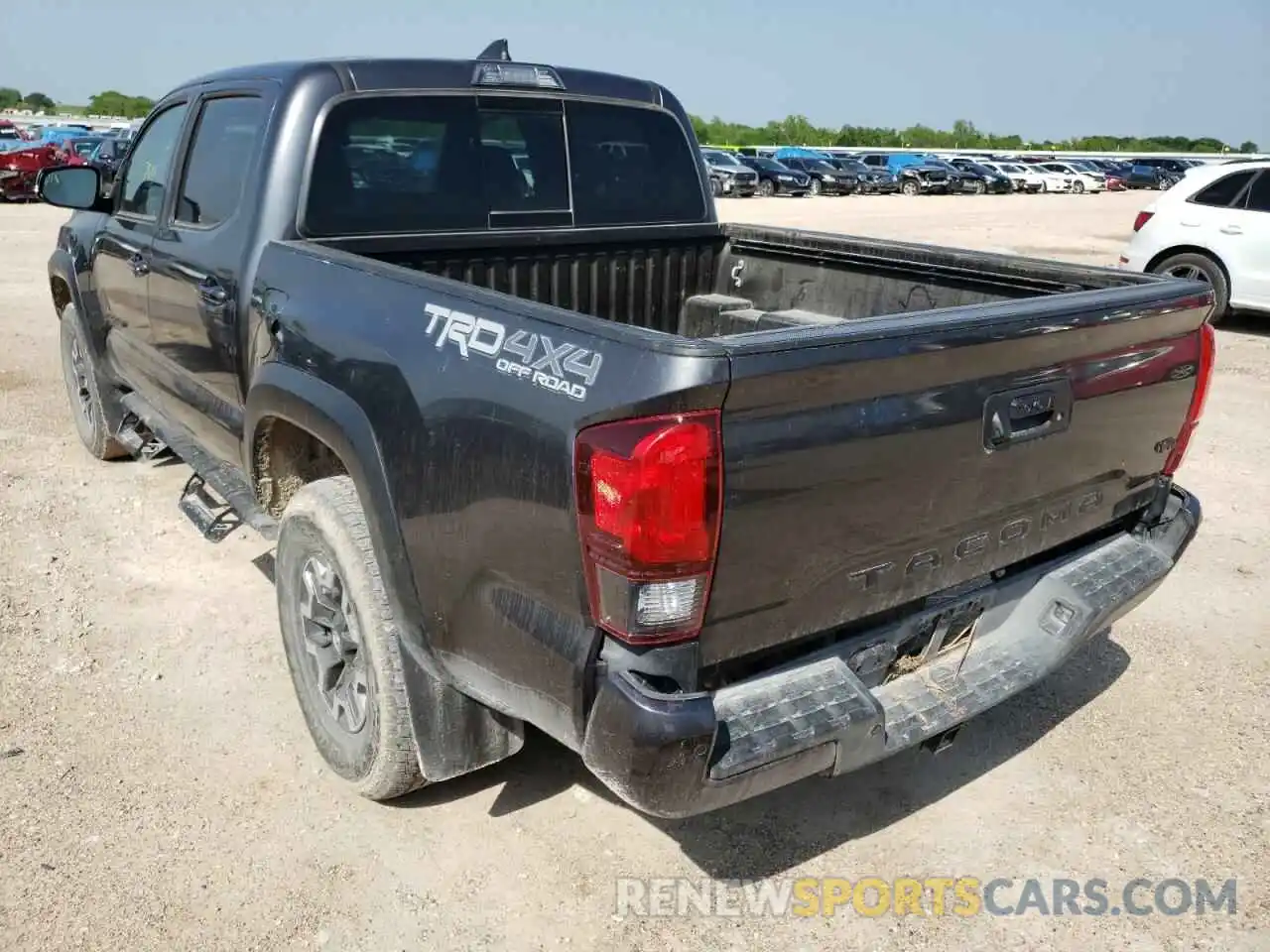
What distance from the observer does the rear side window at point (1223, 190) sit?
9867 mm

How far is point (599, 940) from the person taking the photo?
2.53 metres

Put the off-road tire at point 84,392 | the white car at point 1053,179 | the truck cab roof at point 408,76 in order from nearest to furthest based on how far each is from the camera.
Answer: the truck cab roof at point 408,76 → the off-road tire at point 84,392 → the white car at point 1053,179

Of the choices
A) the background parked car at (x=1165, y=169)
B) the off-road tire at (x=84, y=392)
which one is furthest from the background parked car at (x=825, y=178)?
the off-road tire at (x=84, y=392)

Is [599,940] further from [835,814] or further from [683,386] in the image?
[683,386]

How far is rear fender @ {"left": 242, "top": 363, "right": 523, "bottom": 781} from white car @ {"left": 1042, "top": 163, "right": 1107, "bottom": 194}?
4678 cm

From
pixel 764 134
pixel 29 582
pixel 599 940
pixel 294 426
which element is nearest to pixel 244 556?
pixel 29 582

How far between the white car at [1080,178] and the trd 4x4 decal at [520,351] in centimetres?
4690

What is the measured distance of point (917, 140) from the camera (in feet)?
307

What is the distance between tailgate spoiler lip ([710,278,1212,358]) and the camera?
1975mm

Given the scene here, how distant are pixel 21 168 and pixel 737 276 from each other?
78.5 ft

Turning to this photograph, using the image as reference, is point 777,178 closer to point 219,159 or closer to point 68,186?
point 68,186

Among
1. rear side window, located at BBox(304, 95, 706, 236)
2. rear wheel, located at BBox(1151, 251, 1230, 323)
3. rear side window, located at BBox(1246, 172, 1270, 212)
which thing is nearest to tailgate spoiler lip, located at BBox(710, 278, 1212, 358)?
rear side window, located at BBox(304, 95, 706, 236)

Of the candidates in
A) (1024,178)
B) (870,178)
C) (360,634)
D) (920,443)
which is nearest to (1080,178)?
(1024,178)

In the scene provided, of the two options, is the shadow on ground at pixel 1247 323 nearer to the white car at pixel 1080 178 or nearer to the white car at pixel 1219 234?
the white car at pixel 1219 234
